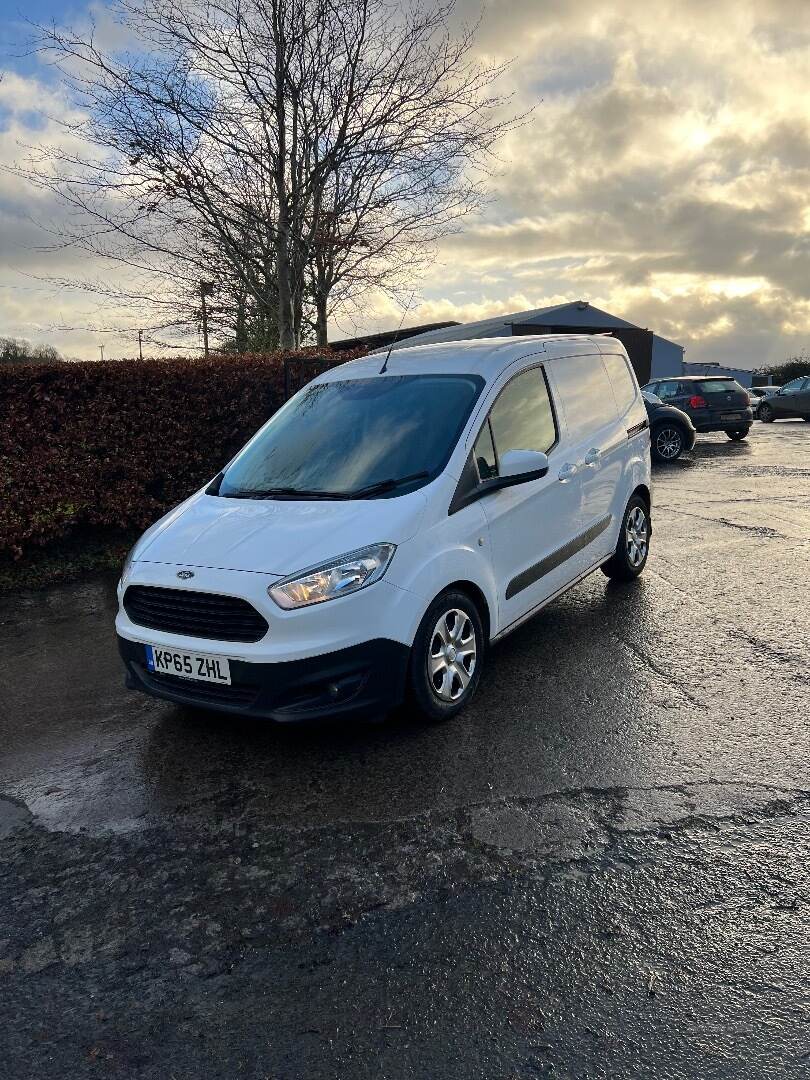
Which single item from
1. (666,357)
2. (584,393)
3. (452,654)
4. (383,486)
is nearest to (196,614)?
(383,486)

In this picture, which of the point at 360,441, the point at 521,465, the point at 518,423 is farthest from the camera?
the point at 518,423

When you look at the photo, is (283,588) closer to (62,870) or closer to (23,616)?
(62,870)

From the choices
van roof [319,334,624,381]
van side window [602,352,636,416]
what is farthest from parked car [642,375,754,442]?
van roof [319,334,624,381]

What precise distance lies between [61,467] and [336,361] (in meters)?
3.53

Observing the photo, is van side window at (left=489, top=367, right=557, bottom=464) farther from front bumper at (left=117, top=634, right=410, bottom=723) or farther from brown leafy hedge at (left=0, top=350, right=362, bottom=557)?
brown leafy hedge at (left=0, top=350, right=362, bottom=557)

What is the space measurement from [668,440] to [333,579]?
45.5 feet

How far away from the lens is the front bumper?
3496 mm

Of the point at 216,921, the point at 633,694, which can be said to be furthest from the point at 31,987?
the point at 633,694

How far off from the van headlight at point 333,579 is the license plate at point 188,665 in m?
0.42

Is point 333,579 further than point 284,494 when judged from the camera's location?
No

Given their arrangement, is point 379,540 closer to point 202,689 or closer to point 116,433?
point 202,689

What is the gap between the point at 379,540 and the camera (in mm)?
3664

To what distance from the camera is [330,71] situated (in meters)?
12.7

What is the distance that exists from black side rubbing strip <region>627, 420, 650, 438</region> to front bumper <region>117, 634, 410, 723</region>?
342cm
